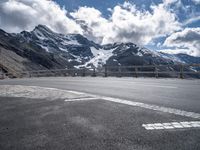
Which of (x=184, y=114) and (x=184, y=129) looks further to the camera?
(x=184, y=114)

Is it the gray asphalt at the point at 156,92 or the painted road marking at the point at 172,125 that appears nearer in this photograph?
the painted road marking at the point at 172,125

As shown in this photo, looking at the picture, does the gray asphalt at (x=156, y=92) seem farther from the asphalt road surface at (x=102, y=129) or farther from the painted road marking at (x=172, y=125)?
the painted road marking at (x=172, y=125)

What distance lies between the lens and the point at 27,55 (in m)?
194

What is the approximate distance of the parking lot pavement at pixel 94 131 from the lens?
3.74m

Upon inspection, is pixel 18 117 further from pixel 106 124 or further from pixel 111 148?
pixel 111 148

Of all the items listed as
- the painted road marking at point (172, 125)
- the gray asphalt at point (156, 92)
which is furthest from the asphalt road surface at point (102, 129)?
the gray asphalt at point (156, 92)

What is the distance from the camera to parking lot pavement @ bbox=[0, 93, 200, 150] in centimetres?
374

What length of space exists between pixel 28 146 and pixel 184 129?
281cm

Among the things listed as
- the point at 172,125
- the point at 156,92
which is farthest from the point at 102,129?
the point at 156,92

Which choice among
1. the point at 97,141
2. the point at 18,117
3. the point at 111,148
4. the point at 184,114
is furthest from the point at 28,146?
the point at 184,114

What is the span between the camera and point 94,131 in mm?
4520

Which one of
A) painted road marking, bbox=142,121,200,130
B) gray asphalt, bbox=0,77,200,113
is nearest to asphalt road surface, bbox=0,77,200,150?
painted road marking, bbox=142,121,200,130

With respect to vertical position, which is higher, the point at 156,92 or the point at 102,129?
the point at 156,92

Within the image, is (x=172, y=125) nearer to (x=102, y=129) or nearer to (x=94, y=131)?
(x=102, y=129)
